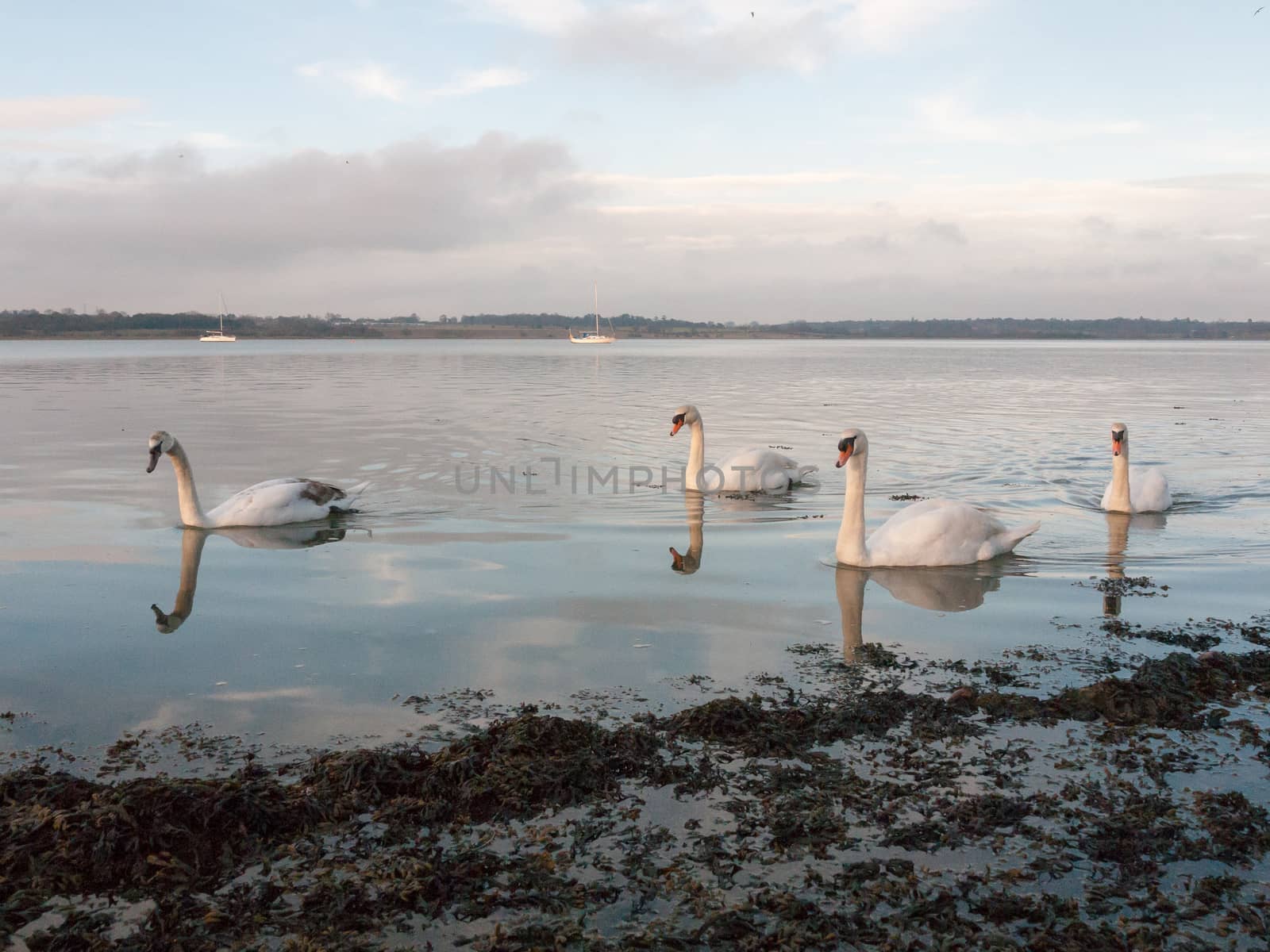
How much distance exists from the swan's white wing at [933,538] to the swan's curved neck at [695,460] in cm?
514

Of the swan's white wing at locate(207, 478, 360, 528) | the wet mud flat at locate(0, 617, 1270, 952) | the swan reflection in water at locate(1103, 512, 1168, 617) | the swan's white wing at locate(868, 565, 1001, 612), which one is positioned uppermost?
the swan's white wing at locate(207, 478, 360, 528)

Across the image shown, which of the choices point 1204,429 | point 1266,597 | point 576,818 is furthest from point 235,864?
point 1204,429

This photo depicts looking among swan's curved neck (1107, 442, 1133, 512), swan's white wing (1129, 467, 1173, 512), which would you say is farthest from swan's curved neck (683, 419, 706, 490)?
swan's white wing (1129, 467, 1173, 512)

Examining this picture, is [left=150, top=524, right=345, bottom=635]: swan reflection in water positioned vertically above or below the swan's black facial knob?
below

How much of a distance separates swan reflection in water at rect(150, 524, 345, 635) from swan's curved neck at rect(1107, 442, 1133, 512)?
362 inches

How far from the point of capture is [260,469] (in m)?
16.8

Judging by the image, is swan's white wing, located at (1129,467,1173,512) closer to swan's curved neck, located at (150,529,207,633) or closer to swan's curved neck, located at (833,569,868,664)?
swan's curved neck, located at (833,569,868,664)

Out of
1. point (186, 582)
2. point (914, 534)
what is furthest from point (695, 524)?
point (186, 582)

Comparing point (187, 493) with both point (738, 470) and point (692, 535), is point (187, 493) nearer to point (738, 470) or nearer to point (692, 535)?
point (692, 535)

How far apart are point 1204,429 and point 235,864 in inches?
956

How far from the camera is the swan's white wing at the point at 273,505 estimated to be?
461 inches

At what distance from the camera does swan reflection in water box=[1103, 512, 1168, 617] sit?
340 inches

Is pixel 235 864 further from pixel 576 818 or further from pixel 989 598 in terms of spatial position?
pixel 989 598

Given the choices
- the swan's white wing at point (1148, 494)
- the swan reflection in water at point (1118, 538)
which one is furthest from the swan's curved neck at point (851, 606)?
the swan's white wing at point (1148, 494)
